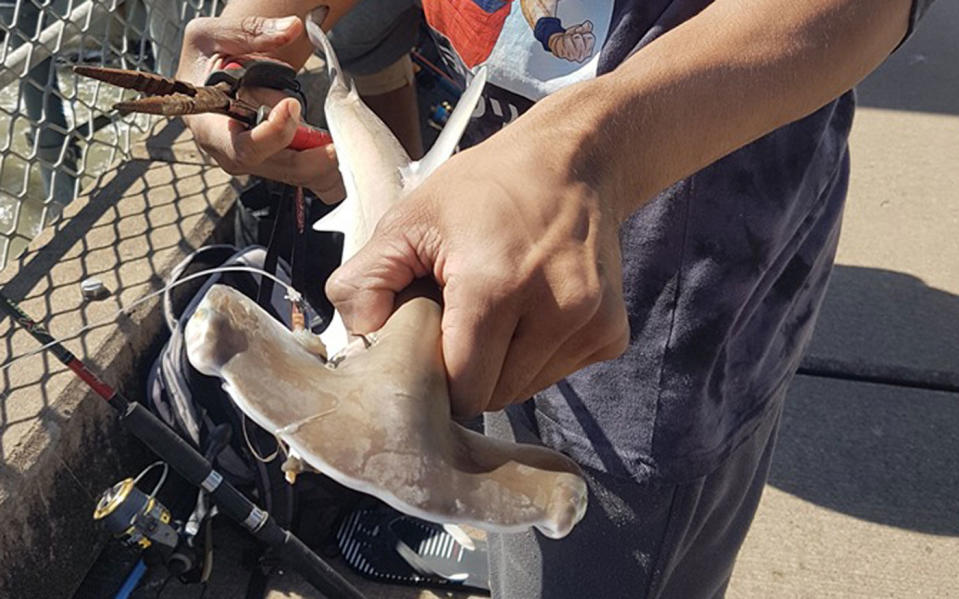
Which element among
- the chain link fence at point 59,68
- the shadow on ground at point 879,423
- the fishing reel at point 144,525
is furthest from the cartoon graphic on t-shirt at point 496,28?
the chain link fence at point 59,68

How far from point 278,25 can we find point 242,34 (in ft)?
0.23

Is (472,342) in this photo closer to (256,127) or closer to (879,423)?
(256,127)

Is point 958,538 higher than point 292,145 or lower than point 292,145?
lower

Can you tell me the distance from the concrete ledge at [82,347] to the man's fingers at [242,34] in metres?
1.09

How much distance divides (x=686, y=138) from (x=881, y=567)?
197 centimetres

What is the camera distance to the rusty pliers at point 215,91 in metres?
1.28

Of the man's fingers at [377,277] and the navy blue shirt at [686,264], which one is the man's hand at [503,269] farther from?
the navy blue shirt at [686,264]

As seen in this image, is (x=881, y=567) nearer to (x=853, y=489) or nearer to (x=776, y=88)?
(x=853, y=489)

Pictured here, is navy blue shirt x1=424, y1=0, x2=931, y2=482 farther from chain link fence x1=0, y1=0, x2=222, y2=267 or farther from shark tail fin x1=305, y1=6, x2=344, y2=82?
chain link fence x1=0, y1=0, x2=222, y2=267

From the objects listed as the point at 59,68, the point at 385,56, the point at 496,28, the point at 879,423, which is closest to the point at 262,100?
the point at 496,28

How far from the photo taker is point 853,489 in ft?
8.81

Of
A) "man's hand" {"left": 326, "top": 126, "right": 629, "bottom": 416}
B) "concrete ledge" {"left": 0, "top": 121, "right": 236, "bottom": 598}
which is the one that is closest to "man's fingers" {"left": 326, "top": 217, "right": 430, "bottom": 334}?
"man's hand" {"left": 326, "top": 126, "right": 629, "bottom": 416}

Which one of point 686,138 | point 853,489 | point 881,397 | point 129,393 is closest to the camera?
point 686,138

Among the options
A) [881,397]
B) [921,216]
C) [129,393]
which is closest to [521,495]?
[129,393]
